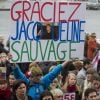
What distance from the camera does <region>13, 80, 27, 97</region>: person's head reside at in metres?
5.49

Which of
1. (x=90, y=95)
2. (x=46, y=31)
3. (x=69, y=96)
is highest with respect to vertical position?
(x=46, y=31)

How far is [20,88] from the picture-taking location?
18.1 feet

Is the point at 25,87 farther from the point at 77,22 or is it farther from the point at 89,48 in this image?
the point at 89,48

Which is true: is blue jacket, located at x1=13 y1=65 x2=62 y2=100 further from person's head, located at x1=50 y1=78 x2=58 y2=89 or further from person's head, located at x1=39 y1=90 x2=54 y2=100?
person's head, located at x1=39 y1=90 x2=54 y2=100

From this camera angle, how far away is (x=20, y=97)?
5492 millimetres

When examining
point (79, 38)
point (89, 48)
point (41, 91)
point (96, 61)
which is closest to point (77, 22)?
point (79, 38)

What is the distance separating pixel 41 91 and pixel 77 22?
1.21 meters

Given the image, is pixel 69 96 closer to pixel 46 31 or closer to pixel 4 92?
pixel 4 92

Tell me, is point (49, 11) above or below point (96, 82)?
above

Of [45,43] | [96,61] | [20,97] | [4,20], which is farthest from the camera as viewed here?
[4,20]

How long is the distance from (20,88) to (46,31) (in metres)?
A: 1.17

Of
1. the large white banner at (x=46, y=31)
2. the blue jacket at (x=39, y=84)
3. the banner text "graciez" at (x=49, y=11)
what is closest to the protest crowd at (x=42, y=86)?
the blue jacket at (x=39, y=84)

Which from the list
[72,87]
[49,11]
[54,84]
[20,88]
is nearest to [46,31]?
[49,11]

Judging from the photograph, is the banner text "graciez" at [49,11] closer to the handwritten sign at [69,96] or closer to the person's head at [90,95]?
the handwritten sign at [69,96]
